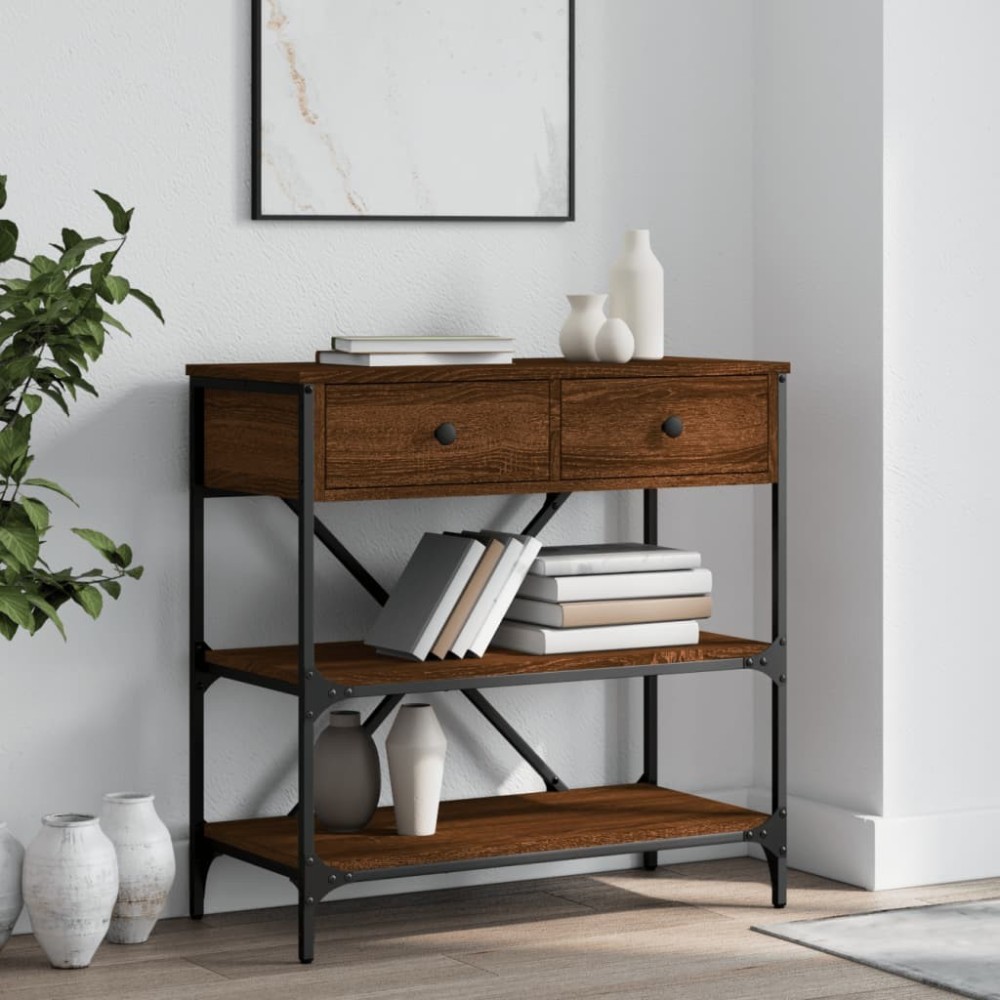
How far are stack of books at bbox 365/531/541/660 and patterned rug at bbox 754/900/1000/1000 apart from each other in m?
0.71

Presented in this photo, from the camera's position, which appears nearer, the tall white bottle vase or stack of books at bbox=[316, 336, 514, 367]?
stack of books at bbox=[316, 336, 514, 367]

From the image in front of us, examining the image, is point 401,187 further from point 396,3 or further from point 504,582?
point 504,582

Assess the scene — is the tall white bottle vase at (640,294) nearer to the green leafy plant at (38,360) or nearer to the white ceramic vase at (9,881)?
the green leafy plant at (38,360)

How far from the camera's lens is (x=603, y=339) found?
10.9ft

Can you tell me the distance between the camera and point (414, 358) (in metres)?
3.09

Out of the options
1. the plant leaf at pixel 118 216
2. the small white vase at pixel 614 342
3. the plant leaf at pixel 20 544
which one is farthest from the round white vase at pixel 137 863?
the small white vase at pixel 614 342

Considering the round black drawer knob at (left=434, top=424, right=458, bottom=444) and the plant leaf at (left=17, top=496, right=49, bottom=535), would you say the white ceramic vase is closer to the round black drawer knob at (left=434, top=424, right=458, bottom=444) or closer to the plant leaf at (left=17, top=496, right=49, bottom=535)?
the plant leaf at (left=17, top=496, right=49, bottom=535)

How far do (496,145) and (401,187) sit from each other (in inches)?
8.2

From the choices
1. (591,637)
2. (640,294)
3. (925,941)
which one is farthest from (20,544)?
(925,941)

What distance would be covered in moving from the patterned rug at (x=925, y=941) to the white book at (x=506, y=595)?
0.68m

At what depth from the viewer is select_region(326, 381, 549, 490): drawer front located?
3.01m

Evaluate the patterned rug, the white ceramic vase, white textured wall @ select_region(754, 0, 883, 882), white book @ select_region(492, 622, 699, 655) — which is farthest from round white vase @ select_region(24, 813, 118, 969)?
A: white textured wall @ select_region(754, 0, 883, 882)

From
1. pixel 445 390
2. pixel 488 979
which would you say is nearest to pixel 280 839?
pixel 488 979

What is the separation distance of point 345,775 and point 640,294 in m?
0.99
